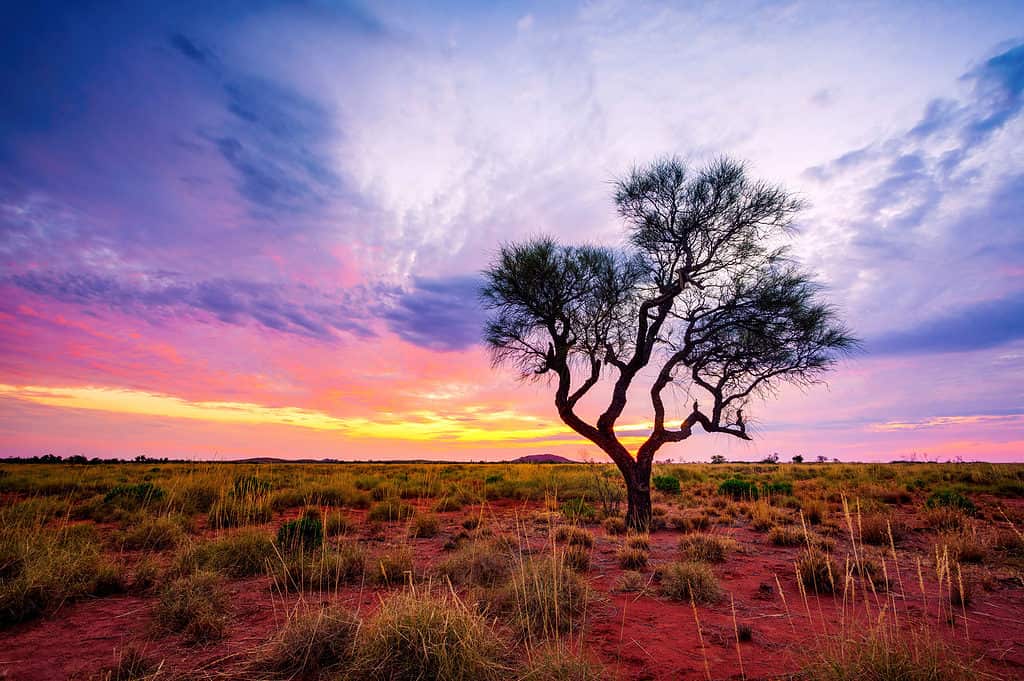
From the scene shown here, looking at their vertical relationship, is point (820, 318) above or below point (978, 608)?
above

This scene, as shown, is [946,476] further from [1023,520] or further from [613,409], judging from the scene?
[613,409]

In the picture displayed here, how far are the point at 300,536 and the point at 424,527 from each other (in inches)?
120

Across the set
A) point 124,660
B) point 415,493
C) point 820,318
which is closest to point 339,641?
point 124,660

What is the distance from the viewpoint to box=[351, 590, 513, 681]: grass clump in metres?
3.98


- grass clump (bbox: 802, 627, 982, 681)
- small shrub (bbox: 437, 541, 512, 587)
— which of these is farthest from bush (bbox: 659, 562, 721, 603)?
grass clump (bbox: 802, 627, 982, 681)

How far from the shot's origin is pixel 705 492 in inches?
788

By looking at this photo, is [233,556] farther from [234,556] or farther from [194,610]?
[194,610]

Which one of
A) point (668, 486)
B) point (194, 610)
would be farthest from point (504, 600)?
Answer: point (668, 486)

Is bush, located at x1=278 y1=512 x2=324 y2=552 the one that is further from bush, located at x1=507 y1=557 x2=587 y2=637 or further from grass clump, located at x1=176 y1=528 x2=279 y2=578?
bush, located at x1=507 y1=557 x2=587 y2=637

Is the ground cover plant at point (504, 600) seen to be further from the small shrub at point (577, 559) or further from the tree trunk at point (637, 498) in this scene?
the tree trunk at point (637, 498)

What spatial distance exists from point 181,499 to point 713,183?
55.7 ft

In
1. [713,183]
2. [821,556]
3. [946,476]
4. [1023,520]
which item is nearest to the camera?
[821,556]

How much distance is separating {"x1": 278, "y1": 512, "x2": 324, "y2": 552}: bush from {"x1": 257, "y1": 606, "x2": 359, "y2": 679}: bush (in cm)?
394

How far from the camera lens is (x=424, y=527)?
11180 millimetres
